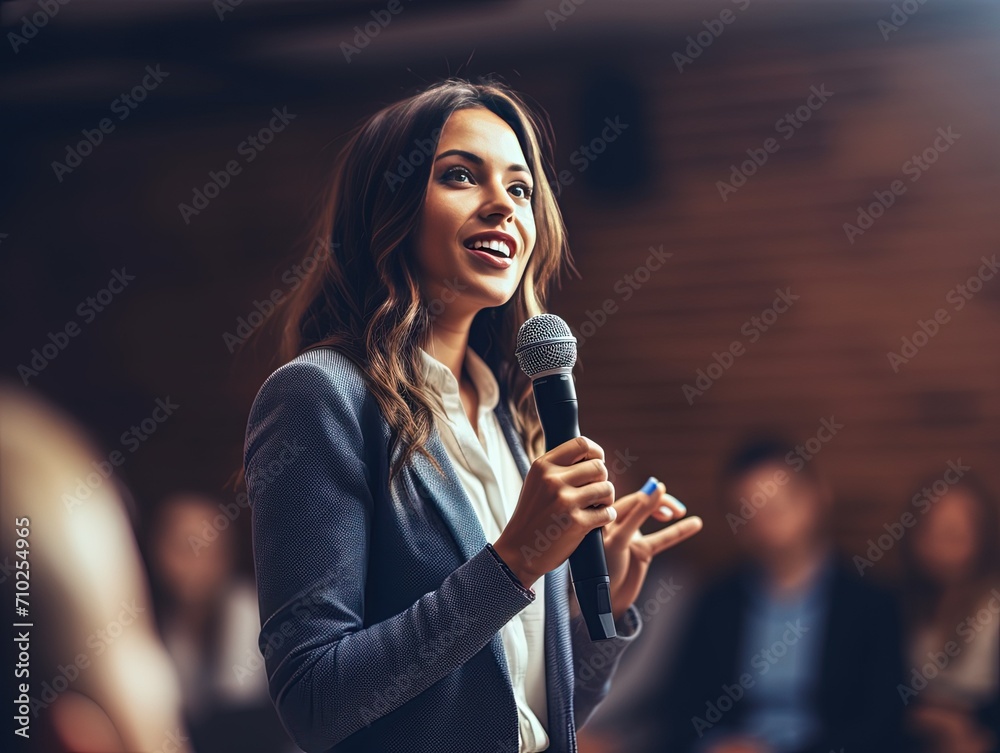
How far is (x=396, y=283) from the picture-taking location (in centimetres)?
132

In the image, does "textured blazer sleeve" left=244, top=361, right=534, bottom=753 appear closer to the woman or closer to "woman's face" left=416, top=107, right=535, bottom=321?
the woman

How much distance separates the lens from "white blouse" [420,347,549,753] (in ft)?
3.89

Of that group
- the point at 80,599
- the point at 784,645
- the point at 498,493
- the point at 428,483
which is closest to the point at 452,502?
the point at 428,483

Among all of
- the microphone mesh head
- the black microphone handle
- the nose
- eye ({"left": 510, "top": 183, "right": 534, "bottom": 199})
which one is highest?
eye ({"left": 510, "top": 183, "right": 534, "bottom": 199})

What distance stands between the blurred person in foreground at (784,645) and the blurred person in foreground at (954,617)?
60 millimetres

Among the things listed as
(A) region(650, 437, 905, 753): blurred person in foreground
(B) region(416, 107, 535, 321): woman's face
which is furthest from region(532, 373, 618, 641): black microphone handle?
(A) region(650, 437, 905, 753): blurred person in foreground

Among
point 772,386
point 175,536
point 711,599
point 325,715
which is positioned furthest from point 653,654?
point 325,715

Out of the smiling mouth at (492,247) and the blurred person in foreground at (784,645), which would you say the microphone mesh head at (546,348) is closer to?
the smiling mouth at (492,247)

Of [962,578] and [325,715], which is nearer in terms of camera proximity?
[325,715]

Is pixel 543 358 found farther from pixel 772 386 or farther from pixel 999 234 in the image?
pixel 999 234

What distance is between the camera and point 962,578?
2283 millimetres

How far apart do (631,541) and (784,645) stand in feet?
3.49

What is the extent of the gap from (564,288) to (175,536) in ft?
4.22

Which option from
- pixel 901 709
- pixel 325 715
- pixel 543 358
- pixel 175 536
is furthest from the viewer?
pixel 175 536
